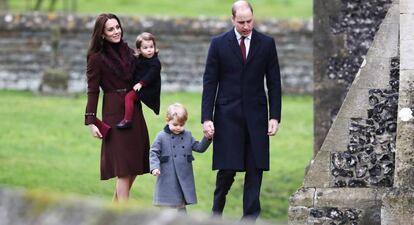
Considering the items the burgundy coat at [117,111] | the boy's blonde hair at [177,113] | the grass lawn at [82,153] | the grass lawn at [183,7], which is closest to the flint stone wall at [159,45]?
the grass lawn at [82,153]

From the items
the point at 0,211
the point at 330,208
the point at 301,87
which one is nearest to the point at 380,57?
the point at 330,208

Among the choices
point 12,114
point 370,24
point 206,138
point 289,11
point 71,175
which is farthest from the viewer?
point 289,11

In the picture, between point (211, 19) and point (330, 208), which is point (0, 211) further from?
point (211, 19)

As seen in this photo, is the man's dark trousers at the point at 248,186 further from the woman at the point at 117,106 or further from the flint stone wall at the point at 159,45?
the flint stone wall at the point at 159,45

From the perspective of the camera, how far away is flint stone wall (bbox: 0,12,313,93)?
2688cm

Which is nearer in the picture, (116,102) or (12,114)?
(116,102)

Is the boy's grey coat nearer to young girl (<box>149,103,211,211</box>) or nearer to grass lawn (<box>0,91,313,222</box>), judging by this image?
young girl (<box>149,103,211,211</box>)

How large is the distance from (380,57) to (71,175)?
6.69 metres

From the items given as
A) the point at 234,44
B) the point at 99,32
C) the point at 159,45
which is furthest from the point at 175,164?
the point at 159,45

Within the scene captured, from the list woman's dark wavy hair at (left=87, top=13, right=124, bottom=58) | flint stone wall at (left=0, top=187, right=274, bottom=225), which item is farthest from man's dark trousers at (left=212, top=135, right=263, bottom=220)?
flint stone wall at (left=0, top=187, right=274, bottom=225)

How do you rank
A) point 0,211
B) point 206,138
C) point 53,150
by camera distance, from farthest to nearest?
point 53,150 → point 206,138 → point 0,211

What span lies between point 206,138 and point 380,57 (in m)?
1.45

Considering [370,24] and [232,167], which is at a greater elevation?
[370,24]

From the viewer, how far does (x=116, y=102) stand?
12.2 meters
